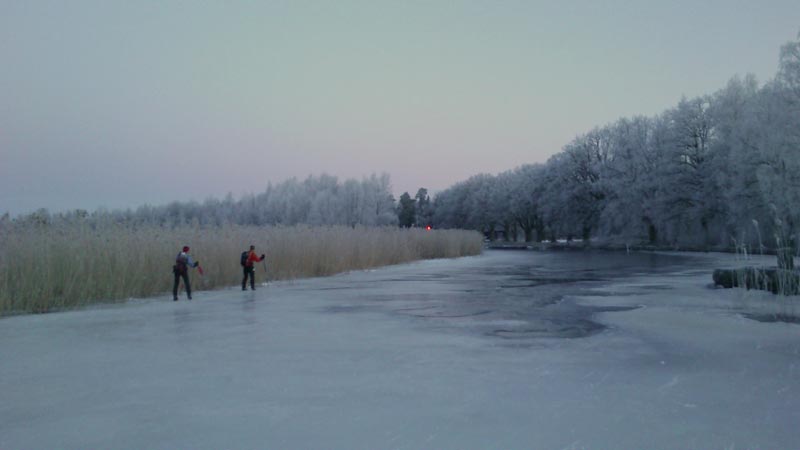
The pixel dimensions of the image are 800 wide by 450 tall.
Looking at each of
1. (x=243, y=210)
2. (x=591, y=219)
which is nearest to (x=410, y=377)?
(x=591, y=219)

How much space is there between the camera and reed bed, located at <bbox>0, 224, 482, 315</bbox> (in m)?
13.5

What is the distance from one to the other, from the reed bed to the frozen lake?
4.78ft

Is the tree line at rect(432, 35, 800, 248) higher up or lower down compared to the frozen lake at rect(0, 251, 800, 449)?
higher up

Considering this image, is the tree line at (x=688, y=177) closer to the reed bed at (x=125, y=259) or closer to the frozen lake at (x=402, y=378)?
the frozen lake at (x=402, y=378)

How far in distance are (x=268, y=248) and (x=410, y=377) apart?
682 inches

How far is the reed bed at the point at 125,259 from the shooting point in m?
13.5

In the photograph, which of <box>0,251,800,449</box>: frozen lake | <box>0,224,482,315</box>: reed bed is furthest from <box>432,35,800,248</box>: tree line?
<box>0,224,482,315</box>: reed bed

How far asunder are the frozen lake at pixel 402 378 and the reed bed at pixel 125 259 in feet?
4.78

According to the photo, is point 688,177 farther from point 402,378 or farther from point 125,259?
point 402,378

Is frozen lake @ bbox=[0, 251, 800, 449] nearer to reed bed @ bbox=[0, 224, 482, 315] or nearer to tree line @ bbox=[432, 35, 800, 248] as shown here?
reed bed @ bbox=[0, 224, 482, 315]

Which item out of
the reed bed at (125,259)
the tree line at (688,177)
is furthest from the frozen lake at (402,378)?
the tree line at (688,177)

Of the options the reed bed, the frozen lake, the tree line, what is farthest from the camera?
the tree line

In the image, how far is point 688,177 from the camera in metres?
52.4

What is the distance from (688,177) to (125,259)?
46891 millimetres
